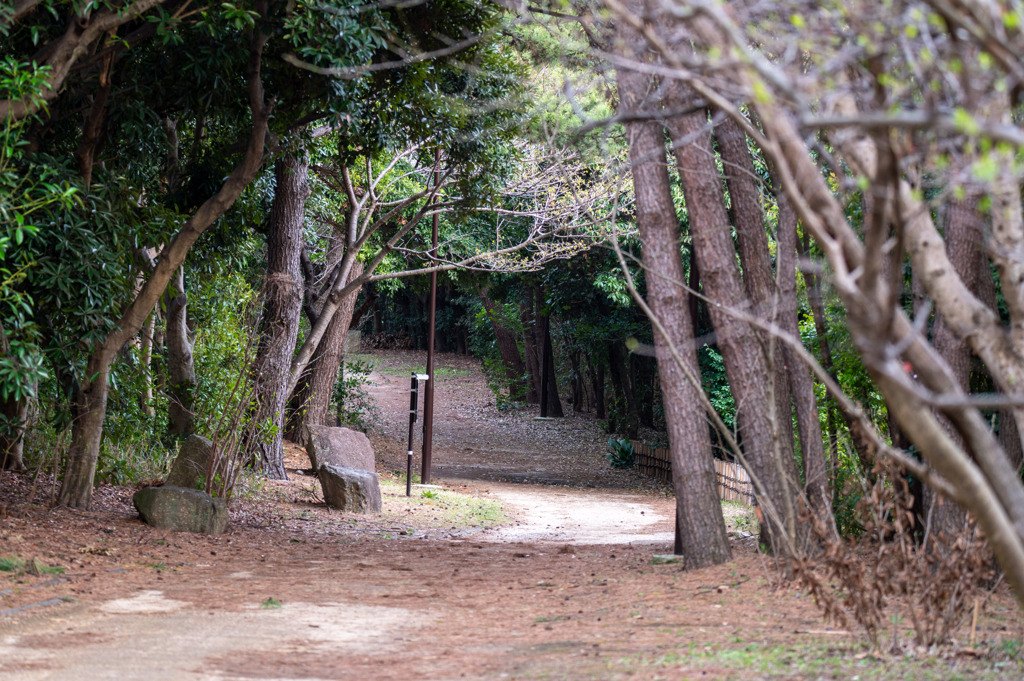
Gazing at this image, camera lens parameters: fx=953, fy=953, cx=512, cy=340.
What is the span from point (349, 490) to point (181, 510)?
3110 mm

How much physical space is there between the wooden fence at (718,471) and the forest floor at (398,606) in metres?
2.65

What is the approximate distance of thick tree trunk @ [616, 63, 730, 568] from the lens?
303 inches

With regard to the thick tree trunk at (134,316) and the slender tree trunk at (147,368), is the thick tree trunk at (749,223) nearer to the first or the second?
the thick tree trunk at (134,316)

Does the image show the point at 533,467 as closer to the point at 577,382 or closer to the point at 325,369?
the point at 325,369

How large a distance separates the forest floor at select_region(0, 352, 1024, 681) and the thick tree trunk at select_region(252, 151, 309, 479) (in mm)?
1365

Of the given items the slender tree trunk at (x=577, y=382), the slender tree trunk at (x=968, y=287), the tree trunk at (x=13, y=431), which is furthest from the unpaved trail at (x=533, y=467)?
the tree trunk at (x=13, y=431)

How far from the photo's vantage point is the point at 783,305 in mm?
7438

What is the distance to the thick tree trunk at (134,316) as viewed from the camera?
9.26 m

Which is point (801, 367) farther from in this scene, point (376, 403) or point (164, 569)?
point (376, 403)

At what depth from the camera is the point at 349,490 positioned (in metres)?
12.6

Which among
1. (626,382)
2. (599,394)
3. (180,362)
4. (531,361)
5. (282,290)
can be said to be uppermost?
(282,290)

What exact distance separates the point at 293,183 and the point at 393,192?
3603mm

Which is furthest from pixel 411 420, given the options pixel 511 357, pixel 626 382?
pixel 511 357

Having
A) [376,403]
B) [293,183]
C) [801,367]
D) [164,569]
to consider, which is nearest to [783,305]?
[801,367]
